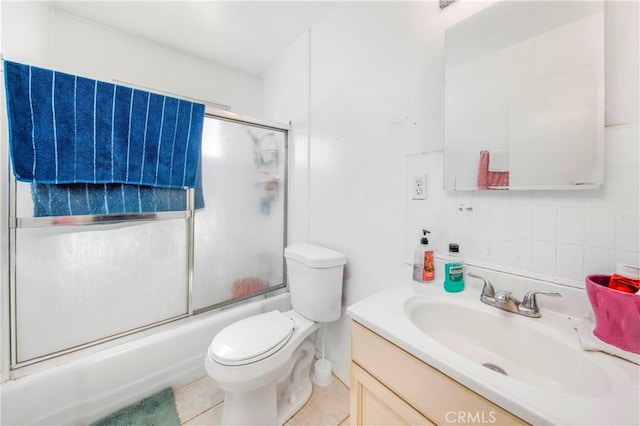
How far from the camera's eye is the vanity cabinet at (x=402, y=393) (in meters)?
0.53

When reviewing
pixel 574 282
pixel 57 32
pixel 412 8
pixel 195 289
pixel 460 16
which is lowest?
pixel 195 289

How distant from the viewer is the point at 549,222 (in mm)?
789

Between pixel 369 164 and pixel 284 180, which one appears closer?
pixel 369 164

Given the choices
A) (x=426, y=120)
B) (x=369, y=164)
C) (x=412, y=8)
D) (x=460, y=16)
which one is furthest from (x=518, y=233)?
(x=412, y=8)

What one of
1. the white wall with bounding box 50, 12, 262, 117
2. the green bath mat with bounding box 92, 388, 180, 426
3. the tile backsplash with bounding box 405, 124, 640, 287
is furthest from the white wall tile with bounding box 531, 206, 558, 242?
the white wall with bounding box 50, 12, 262, 117

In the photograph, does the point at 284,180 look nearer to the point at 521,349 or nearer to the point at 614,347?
the point at 521,349

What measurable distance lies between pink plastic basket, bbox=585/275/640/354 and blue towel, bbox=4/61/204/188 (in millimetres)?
1668

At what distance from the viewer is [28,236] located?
107 cm

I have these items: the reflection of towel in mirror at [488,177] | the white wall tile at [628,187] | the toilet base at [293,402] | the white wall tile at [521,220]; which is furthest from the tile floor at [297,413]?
the white wall tile at [628,187]

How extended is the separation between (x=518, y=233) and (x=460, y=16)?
33.8 inches

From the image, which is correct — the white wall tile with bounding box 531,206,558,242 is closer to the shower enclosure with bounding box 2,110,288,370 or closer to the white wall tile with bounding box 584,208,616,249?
the white wall tile with bounding box 584,208,616,249

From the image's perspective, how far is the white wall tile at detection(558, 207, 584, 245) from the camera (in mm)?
736

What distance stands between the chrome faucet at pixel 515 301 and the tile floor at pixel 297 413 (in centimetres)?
98

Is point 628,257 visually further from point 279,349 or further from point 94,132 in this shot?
point 94,132
